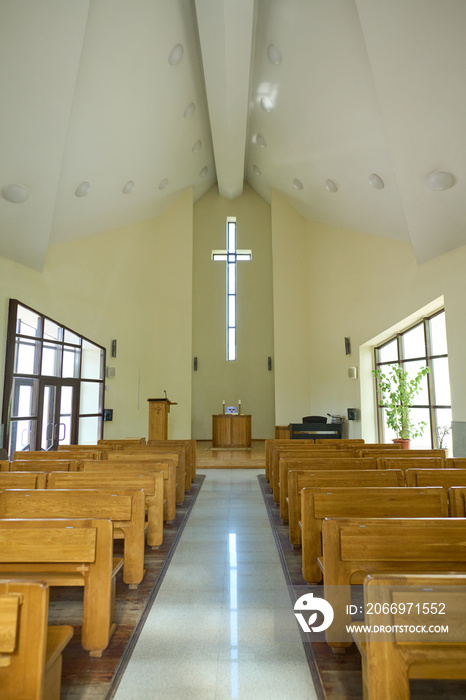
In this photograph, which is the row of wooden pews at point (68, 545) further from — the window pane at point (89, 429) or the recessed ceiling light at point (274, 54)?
the recessed ceiling light at point (274, 54)

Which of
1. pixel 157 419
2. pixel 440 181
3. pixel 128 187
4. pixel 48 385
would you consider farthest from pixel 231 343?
pixel 440 181

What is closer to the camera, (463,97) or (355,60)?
(463,97)

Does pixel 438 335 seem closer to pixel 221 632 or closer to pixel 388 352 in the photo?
pixel 388 352

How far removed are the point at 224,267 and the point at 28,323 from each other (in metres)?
6.32

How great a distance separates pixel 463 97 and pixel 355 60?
4.88ft

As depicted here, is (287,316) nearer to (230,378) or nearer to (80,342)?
(230,378)

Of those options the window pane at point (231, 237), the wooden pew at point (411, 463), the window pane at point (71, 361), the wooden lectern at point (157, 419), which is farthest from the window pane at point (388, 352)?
the window pane at point (71, 361)

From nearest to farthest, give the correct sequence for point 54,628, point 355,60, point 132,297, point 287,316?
point 54,628
point 355,60
point 132,297
point 287,316

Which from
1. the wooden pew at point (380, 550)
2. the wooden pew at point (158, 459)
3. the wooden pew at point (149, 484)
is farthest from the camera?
the wooden pew at point (158, 459)

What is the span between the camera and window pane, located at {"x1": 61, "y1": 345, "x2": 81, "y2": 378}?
297 inches

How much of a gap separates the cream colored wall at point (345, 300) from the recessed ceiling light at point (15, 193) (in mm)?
5698

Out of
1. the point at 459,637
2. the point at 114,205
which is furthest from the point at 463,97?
the point at 114,205

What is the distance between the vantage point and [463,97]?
170 inches

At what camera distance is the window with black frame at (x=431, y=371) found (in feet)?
22.4
